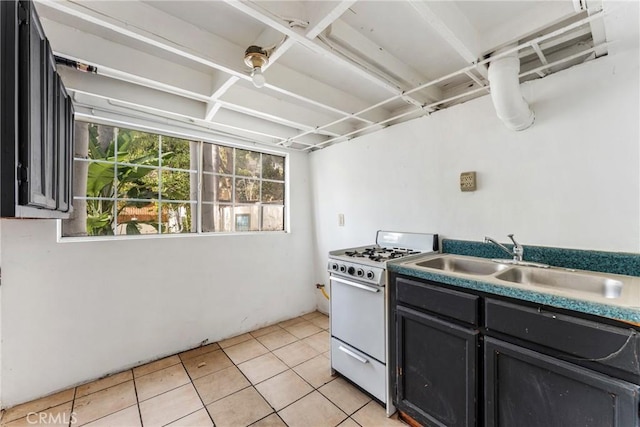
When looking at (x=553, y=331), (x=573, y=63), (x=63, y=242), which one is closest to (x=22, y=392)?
(x=63, y=242)

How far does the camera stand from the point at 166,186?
8.08 feet

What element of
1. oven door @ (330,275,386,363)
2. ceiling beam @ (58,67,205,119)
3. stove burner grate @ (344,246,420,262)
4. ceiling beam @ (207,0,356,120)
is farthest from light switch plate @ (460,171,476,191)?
ceiling beam @ (58,67,205,119)

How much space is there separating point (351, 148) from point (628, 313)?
2.35 metres

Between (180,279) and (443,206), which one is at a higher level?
(443,206)

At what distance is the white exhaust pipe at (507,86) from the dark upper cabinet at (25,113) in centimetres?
206

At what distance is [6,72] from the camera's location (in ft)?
2.42

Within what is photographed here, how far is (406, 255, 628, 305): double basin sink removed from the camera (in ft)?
4.04

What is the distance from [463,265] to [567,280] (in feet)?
1.79

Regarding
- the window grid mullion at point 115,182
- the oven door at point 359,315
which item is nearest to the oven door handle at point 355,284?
the oven door at point 359,315

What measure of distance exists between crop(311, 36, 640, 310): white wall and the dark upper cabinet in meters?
2.31

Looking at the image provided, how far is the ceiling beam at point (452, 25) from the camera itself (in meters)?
1.10

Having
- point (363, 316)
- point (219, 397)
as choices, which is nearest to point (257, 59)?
point (363, 316)

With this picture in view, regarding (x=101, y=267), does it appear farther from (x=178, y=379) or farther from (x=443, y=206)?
(x=443, y=206)

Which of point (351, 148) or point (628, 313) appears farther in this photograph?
point (351, 148)
